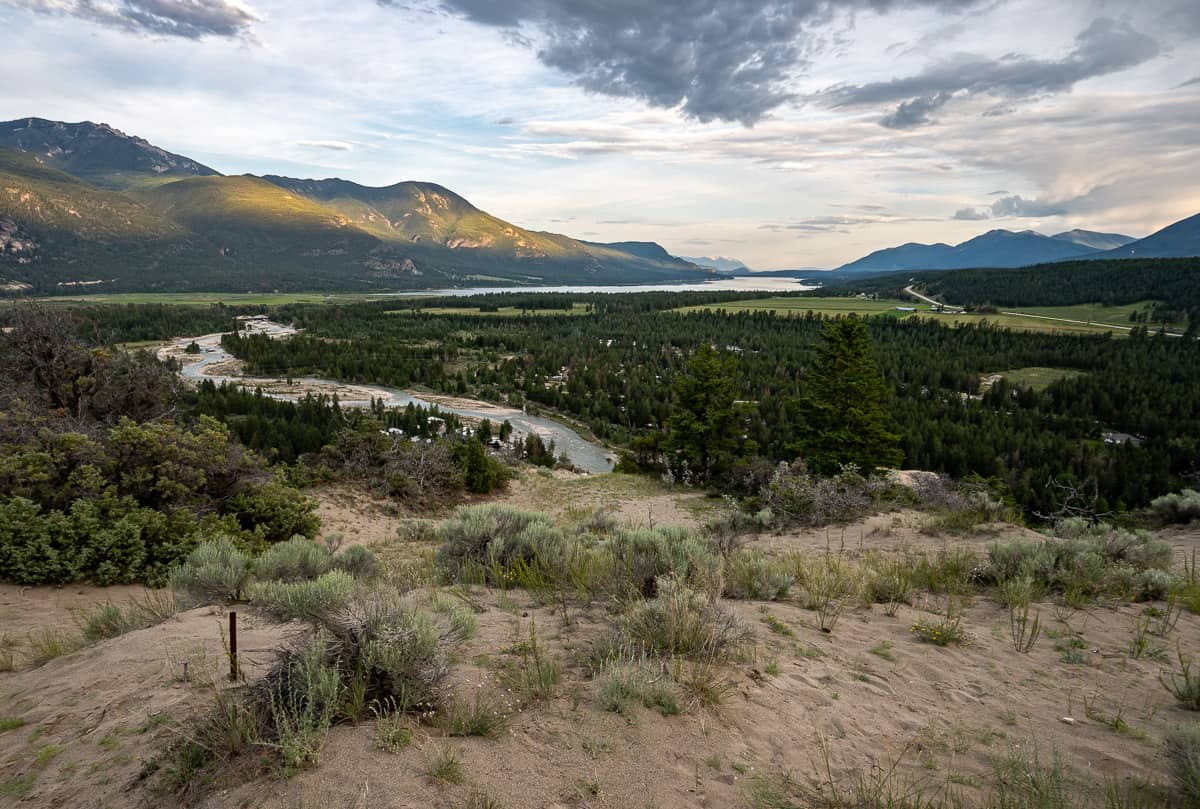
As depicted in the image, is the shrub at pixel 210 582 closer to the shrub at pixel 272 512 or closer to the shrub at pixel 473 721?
→ the shrub at pixel 473 721

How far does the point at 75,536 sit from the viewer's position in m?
8.89

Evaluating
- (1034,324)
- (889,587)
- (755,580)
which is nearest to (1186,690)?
(889,587)

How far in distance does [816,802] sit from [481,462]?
18.7 m

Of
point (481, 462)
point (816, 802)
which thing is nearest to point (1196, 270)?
point (481, 462)

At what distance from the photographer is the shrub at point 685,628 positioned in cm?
461

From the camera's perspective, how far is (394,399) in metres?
57.4

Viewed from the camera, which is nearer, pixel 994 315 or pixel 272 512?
pixel 272 512

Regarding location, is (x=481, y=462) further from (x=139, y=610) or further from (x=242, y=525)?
(x=139, y=610)

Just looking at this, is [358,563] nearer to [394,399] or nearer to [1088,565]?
[1088,565]

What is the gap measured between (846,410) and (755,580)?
22917 mm

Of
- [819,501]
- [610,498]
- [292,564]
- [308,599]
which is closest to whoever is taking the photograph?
[308,599]

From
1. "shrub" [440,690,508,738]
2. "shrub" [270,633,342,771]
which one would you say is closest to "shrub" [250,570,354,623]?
"shrub" [270,633,342,771]

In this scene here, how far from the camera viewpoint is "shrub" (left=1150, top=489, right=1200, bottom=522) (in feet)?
39.7

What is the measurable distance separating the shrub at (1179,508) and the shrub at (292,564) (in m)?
17.0
